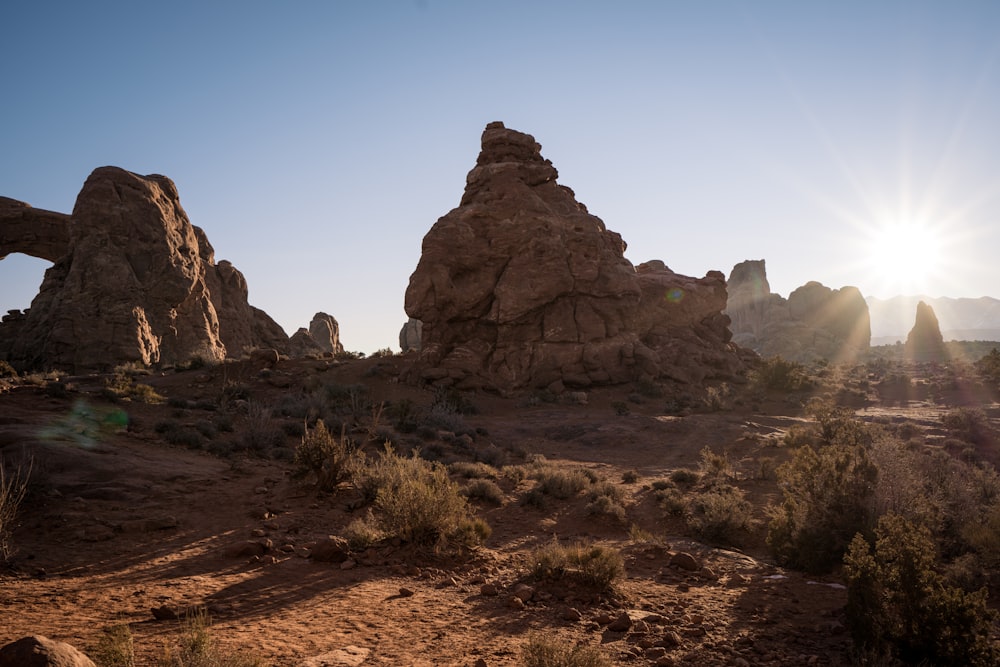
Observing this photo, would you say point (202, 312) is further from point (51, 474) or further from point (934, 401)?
point (934, 401)

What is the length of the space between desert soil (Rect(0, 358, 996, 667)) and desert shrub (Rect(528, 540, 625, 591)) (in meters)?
0.18

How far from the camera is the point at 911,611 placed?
4.37 m

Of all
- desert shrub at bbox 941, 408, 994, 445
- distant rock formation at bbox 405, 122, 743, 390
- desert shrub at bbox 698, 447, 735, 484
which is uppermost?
distant rock formation at bbox 405, 122, 743, 390

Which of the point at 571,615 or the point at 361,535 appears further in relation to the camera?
the point at 361,535

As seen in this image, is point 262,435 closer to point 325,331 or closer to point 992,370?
point 992,370

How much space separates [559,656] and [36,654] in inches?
122

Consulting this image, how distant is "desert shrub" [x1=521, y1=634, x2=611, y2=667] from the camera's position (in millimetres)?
3805

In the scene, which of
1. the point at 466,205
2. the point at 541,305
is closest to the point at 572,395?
the point at 541,305

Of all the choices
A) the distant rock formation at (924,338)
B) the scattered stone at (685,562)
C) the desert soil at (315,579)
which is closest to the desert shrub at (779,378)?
the desert soil at (315,579)

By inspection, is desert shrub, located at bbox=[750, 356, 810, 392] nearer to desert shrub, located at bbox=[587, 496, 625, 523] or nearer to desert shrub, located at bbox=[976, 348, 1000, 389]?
desert shrub, located at bbox=[976, 348, 1000, 389]

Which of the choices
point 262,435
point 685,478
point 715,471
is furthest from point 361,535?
point 715,471

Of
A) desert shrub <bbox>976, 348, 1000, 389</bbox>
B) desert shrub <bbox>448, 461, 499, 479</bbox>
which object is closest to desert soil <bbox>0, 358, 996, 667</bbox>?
desert shrub <bbox>448, 461, 499, 479</bbox>

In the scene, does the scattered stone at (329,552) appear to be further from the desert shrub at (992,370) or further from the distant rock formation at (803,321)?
the distant rock formation at (803,321)

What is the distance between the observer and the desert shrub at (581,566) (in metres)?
6.02
